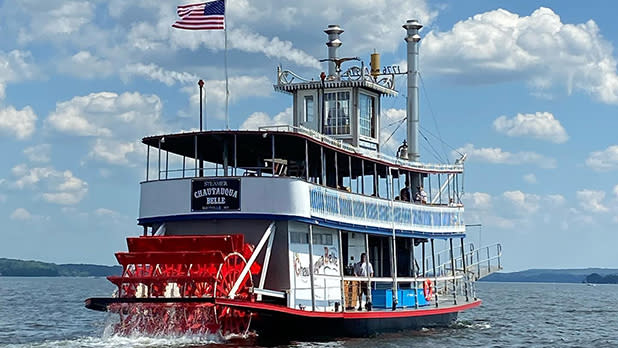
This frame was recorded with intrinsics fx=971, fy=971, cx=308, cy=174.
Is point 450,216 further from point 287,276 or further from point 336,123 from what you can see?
point 287,276

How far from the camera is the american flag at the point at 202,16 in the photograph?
80.4 feet

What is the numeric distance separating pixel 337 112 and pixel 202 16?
565 cm

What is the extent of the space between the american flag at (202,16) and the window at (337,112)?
4963 millimetres

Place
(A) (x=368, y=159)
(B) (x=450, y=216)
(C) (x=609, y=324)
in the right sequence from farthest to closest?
(C) (x=609, y=324)
(B) (x=450, y=216)
(A) (x=368, y=159)

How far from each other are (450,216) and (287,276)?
30.8 ft

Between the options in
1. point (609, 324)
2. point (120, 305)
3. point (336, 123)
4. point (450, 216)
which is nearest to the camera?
point (120, 305)

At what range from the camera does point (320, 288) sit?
75.0ft

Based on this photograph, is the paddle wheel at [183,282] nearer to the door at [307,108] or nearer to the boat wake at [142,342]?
the boat wake at [142,342]

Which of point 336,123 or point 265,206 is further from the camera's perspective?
point 336,123

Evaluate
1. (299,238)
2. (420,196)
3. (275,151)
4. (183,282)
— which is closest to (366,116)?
(420,196)

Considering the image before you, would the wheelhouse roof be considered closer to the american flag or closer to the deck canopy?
the deck canopy

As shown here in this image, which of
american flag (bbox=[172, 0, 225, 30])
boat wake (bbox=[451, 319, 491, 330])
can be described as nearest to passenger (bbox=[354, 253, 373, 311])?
boat wake (bbox=[451, 319, 491, 330])

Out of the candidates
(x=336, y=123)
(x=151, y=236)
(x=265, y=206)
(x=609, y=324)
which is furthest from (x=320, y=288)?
(x=609, y=324)

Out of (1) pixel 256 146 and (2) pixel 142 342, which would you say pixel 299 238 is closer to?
(1) pixel 256 146
